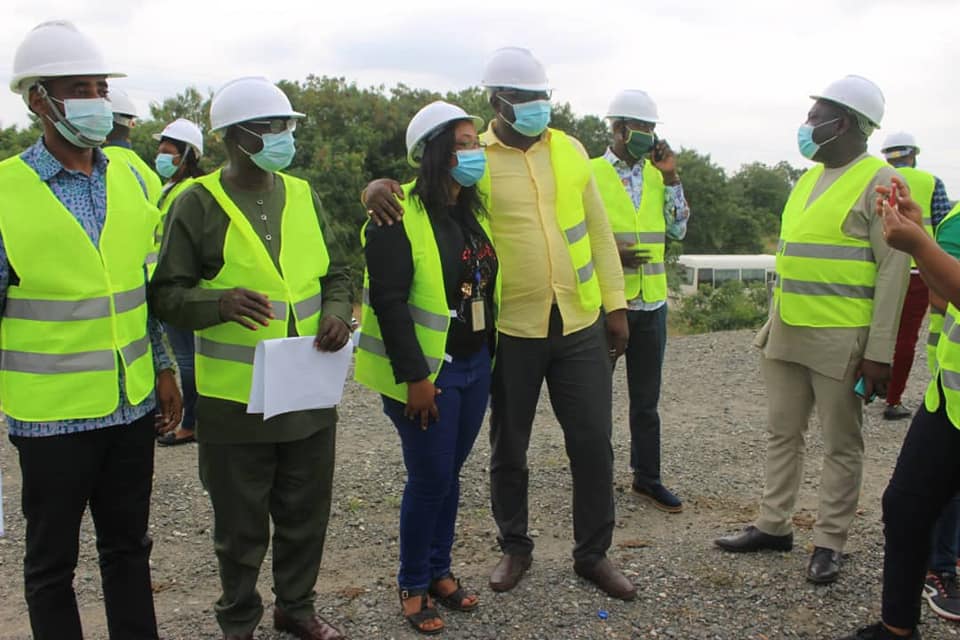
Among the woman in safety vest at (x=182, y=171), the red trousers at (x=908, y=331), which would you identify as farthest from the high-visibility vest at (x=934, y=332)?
the woman in safety vest at (x=182, y=171)

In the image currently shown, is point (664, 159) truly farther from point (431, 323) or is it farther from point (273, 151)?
point (273, 151)

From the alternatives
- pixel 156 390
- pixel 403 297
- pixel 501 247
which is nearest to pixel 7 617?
pixel 156 390

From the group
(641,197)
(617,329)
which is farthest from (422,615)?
(641,197)

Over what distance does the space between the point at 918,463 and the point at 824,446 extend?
42.2 inches

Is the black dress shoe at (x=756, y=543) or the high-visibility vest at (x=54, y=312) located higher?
the high-visibility vest at (x=54, y=312)

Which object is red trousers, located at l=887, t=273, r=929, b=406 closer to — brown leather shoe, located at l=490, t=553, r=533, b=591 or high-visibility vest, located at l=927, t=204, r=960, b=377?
high-visibility vest, located at l=927, t=204, r=960, b=377

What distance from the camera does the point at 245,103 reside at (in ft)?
10.7

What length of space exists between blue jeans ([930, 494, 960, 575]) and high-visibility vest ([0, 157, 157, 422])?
148 inches

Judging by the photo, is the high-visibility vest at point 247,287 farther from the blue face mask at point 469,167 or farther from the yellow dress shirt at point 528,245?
the yellow dress shirt at point 528,245

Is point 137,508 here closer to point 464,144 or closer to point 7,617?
point 7,617

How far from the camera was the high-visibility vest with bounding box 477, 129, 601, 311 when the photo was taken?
155 inches

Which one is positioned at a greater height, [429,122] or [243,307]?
[429,122]

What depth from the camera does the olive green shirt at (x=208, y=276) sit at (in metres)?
3.15

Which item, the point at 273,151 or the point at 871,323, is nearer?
the point at 273,151
